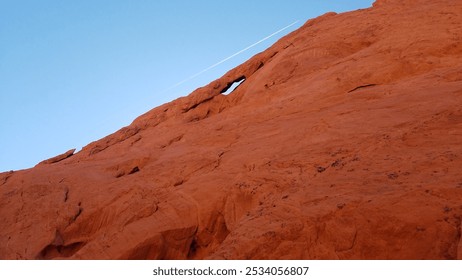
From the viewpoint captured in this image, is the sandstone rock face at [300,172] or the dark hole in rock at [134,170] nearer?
the sandstone rock face at [300,172]

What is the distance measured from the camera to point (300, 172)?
382 inches

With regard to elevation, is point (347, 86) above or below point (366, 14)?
below

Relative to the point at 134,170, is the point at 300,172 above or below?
Answer: below

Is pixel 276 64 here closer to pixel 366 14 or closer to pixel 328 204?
pixel 366 14

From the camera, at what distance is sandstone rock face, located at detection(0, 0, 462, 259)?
7.03 m

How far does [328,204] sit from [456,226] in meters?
1.94

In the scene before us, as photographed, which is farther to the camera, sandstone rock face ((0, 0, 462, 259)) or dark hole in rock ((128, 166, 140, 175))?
dark hole in rock ((128, 166, 140, 175))

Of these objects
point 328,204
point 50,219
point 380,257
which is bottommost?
point 380,257

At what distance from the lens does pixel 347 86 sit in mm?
13953

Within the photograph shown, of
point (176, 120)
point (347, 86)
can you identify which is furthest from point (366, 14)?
point (176, 120)

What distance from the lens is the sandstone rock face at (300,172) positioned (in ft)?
23.1

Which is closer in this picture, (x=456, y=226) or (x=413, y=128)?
(x=456, y=226)

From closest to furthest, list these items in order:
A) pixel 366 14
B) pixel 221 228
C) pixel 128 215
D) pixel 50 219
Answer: pixel 221 228, pixel 128 215, pixel 50 219, pixel 366 14

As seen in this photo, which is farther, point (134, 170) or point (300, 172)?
point (134, 170)
